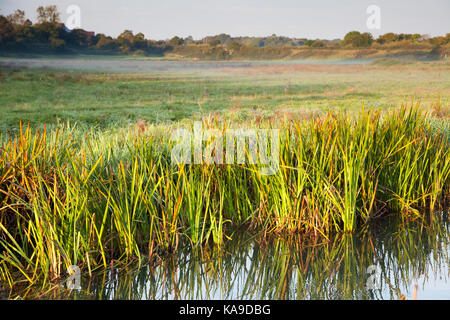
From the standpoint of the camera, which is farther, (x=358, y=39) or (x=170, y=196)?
(x=358, y=39)

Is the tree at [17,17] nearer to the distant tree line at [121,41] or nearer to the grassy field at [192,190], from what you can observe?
the distant tree line at [121,41]

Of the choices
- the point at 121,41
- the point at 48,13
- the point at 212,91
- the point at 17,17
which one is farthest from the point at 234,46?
the point at 17,17

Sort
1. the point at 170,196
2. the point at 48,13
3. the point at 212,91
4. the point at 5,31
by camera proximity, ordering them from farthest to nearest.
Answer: the point at 212,91, the point at 5,31, the point at 48,13, the point at 170,196

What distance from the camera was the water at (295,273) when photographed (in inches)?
78.4

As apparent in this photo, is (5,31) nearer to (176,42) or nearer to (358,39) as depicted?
(176,42)

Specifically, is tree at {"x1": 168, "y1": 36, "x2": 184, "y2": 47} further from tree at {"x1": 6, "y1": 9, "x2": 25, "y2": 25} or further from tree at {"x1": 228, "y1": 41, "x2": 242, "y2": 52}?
tree at {"x1": 6, "y1": 9, "x2": 25, "y2": 25}

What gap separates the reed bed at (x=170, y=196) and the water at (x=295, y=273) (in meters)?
0.09

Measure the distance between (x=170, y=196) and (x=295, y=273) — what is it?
2.54 feet

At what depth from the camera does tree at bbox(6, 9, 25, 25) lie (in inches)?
388

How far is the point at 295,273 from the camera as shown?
2.20 m

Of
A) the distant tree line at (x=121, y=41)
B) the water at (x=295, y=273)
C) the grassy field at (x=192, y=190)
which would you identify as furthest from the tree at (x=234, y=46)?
the water at (x=295, y=273)
